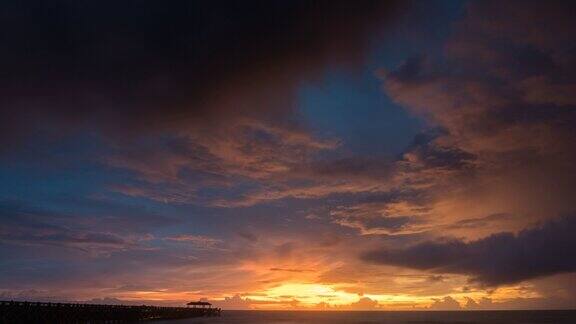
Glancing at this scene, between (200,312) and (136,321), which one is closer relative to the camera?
(136,321)

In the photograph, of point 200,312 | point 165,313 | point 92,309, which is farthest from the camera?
point 200,312

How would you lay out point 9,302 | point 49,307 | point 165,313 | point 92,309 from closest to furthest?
1. point 9,302
2. point 49,307
3. point 92,309
4. point 165,313

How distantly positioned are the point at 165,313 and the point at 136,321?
14531 millimetres

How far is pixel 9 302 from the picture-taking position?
46188 millimetres

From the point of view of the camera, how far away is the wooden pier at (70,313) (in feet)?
153

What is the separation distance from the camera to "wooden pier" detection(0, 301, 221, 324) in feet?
153

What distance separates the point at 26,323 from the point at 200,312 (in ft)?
264

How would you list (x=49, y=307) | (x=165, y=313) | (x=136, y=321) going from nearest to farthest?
1. (x=49, y=307)
2. (x=136, y=321)
3. (x=165, y=313)

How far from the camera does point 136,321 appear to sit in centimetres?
8262

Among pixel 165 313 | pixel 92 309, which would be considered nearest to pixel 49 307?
pixel 92 309

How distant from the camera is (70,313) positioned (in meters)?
58.3

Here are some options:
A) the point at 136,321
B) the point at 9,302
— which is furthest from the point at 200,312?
the point at 9,302

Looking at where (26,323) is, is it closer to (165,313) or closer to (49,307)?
(49,307)

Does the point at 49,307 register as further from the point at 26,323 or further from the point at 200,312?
the point at 200,312
